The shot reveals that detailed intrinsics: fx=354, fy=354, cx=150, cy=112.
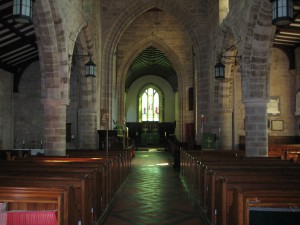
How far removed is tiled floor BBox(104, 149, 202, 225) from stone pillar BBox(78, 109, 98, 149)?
3.69 m

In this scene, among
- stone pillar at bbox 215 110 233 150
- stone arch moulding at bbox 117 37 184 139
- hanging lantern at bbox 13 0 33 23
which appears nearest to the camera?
hanging lantern at bbox 13 0 33 23

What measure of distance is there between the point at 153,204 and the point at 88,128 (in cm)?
732

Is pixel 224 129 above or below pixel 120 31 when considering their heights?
below

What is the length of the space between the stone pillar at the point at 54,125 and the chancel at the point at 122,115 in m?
0.03

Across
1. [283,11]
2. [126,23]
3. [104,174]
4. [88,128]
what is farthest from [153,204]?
[126,23]

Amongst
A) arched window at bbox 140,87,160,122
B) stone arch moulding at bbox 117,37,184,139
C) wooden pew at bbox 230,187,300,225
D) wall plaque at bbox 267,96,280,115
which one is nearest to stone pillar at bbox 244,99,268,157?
wooden pew at bbox 230,187,300,225

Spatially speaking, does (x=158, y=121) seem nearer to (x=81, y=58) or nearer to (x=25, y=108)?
(x=25, y=108)

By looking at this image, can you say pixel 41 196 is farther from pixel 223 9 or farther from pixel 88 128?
pixel 223 9

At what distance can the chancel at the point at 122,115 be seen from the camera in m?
4.30

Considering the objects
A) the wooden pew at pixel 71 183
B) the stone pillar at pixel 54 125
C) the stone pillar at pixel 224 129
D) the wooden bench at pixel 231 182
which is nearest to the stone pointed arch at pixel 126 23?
the stone pillar at pixel 224 129

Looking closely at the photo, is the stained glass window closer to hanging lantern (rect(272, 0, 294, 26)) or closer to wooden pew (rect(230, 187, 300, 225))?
hanging lantern (rect(272, 0, 294, 26))

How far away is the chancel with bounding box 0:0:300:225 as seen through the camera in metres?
4.30

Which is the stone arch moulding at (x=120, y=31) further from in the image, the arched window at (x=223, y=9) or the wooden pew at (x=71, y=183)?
the wooden pew at (x=71, y=183)

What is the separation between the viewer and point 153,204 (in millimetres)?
7027
